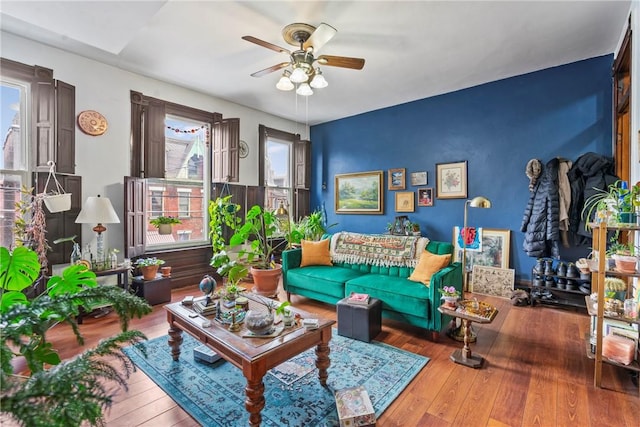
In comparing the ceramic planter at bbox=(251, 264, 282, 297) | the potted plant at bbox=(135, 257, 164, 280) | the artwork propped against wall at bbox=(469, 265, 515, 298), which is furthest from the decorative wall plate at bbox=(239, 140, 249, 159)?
the artwork propped against wall at bbox=(469, 265, 515, 298)

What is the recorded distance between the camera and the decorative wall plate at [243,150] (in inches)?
204

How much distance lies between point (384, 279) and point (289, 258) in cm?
132

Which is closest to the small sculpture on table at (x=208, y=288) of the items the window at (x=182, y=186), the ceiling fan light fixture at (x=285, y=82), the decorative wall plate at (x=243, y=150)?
the ceiling fan light fixture at (x=285, y=82)

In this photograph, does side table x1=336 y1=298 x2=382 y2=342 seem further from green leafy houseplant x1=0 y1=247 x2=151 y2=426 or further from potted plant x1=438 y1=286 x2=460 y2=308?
green leafy houseplant x1=0 y1=247 x2=151 y2=426

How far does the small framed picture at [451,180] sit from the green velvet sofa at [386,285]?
4.84 feet

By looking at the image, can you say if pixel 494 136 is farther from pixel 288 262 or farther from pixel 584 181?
pixel 288 262

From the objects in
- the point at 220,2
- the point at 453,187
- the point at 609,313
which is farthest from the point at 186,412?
the point at 453,187

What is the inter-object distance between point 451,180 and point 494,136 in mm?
837

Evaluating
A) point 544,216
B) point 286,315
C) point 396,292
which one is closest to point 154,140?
point 286,315

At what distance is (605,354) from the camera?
7.14ft

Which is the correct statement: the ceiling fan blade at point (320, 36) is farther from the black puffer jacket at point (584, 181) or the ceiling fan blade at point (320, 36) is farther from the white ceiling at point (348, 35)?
the black puffer jacket at point (584, 181)

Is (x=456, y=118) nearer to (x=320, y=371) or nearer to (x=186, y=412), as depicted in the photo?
(x=320, y=371)

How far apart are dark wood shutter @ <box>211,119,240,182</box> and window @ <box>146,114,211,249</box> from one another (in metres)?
0.13

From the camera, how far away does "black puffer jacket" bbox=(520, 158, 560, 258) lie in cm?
359
